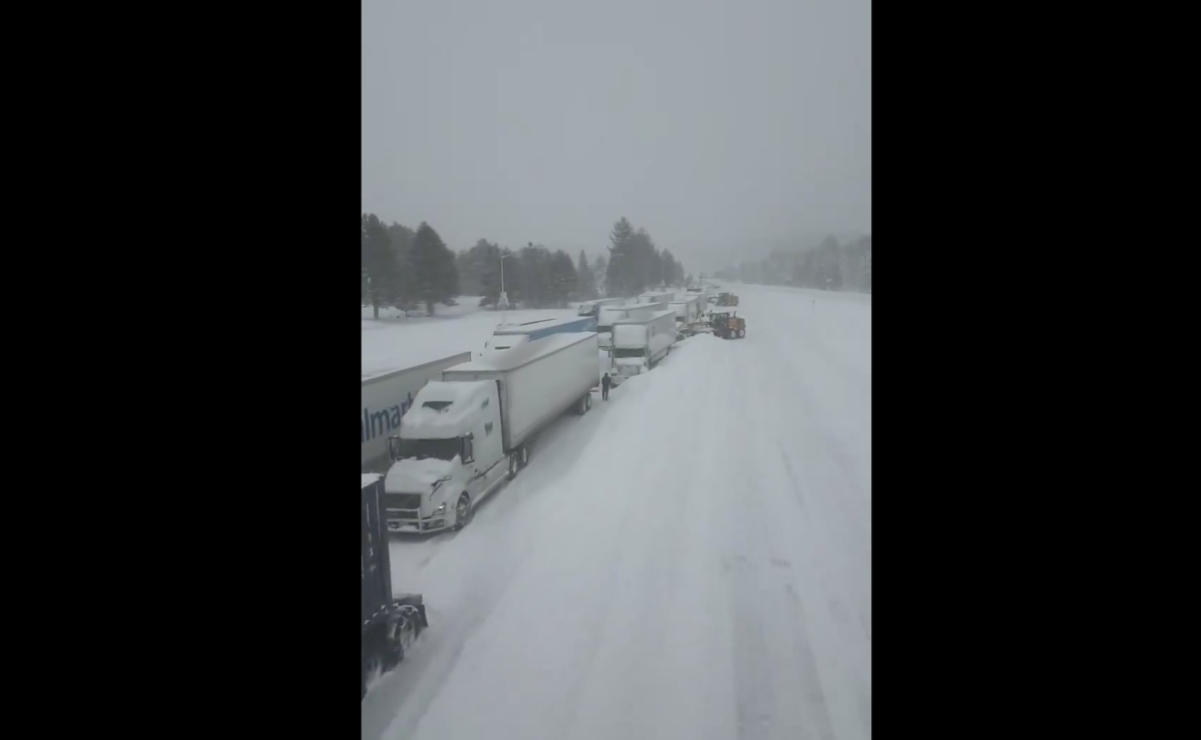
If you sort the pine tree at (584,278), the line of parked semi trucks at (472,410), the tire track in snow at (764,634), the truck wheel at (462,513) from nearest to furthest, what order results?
the tire track in snow at (764,634) < the line of parked semi trucks at (472,410) < the truck wheel at (462,513) < the pine tree at (584,278)

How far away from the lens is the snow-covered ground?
2.28 metres

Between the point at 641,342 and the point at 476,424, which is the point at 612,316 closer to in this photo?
the point at 641,342

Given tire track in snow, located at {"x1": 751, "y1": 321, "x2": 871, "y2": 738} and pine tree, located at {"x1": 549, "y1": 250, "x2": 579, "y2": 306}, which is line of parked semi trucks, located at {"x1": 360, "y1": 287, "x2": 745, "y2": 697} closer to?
pine tree, located at {"x1": 549, "y1": 250, "x2": 579, "y2": 306}

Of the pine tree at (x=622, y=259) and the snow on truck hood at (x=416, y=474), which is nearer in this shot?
the snow on truck hood at (x=416, y=474)

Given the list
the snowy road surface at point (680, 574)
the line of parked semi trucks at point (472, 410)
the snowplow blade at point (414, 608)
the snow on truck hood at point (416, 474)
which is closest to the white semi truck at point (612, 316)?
the line of parked semi trucks at point (472, 410)

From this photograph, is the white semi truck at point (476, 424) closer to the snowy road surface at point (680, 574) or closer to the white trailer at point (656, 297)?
the snowy road surface at point (680, 574)

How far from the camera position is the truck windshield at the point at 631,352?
250cm

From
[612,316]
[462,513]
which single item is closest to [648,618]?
[462,513]

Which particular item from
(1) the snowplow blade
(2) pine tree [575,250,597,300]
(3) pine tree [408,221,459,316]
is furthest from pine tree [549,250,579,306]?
(1) the snowplow blade

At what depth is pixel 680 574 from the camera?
2236mm
